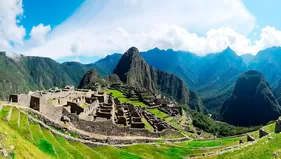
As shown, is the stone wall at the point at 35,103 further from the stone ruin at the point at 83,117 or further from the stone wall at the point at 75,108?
the stone wall at the point at 75,108

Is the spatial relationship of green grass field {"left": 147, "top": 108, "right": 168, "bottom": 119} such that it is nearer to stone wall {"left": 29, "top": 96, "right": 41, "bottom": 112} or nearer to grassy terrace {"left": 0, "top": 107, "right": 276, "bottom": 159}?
grassy terrace {"left": 0, "top": 107, "right": 276, "bottom": 159}

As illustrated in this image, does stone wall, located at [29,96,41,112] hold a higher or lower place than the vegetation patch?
higher

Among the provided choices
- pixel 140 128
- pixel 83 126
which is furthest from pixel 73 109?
pixel 140 128

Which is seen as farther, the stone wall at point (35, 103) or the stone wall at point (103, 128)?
the stone wall at point (103, 128)

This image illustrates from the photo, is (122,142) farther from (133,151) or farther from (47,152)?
(47,152)

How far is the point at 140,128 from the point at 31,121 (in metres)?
24.5

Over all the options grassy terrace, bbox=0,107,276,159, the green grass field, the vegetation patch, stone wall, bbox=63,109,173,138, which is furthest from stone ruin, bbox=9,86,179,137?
the green grass field

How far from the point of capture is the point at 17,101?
3966 cm

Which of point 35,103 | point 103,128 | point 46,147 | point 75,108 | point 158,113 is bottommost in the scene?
point 158,113

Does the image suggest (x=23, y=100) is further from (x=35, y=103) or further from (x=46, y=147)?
(x=46, y=147)

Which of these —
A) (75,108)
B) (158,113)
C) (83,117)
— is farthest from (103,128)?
(158,113)

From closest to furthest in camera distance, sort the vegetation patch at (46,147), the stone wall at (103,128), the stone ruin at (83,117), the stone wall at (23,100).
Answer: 1. the vegetation patch at (46,147)
2. the stone wall at (23,100)
3. the stone ruin at (83,117)
4. the stone wall at (103,128)

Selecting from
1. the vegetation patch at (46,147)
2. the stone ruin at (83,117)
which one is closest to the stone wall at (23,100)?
the stone ruin at (83,117)

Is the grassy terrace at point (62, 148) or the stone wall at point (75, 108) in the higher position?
the stone wall at point (75, 108)
